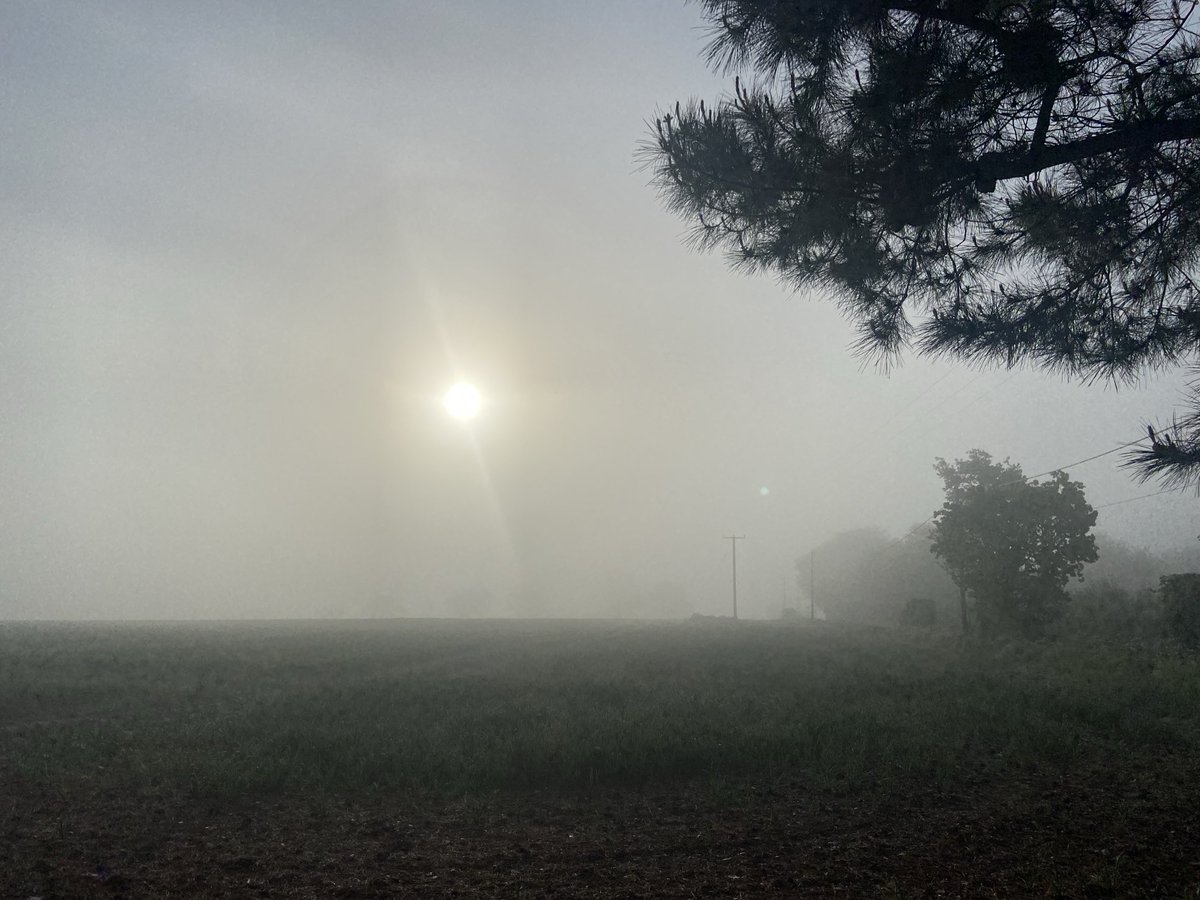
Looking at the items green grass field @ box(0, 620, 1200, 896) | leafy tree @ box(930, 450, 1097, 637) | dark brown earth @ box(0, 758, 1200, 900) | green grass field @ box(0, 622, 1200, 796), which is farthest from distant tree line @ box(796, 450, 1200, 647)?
dark brown earth @ box(0, 758, 1200, 900)

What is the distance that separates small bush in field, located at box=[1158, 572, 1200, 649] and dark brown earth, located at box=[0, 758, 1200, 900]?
56.5 ft

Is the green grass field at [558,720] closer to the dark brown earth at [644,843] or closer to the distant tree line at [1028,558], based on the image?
the dark brown earth at [644,843]

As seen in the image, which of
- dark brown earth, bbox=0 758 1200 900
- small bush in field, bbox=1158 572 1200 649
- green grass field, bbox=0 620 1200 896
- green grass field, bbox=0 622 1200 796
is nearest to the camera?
dark brown earth, bbox=0 758 1200 900

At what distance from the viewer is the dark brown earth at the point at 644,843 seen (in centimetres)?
650

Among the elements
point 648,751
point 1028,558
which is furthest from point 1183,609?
point 648,751

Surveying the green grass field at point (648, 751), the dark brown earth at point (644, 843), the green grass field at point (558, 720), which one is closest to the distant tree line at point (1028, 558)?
the green grass field at point (558, 720)

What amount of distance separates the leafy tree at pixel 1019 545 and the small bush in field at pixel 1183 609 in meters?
5.90

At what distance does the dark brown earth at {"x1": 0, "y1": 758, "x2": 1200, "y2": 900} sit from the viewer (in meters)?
6.50

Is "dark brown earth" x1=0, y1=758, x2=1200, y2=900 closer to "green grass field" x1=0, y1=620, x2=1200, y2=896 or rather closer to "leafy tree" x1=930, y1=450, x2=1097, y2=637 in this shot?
"green grass field" x1=0, y1=620, x2=1200, y2=896

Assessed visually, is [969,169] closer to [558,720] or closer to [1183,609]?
[558,720]

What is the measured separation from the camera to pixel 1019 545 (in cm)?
3175

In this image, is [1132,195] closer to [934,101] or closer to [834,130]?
[934,101]

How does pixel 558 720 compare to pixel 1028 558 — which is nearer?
pixel 558 720

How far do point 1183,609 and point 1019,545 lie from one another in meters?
8.32
